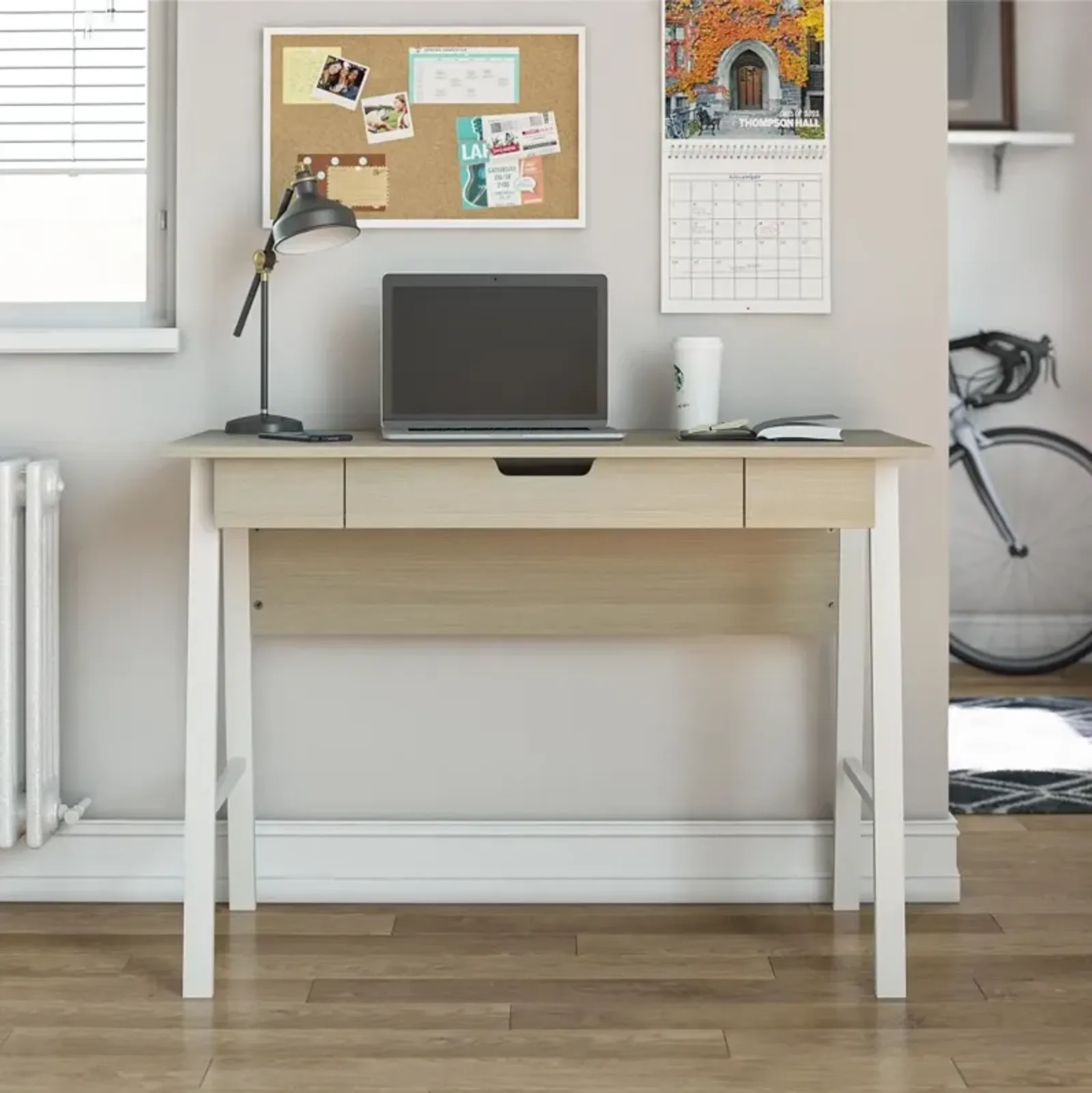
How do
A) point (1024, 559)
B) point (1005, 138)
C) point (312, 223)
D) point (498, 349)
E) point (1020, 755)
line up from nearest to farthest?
1. point (312, 223)
2. point (498, 349)
3. point (1020, 755)
4. point (1005, 138)
5. point (1024, 559)

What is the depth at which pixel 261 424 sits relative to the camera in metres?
2.37

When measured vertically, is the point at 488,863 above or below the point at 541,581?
below

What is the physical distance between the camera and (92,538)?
8.54 ft

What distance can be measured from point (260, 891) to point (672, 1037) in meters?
0.86

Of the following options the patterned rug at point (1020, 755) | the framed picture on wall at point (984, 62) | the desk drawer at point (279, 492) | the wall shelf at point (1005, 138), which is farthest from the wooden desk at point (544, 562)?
the framed picture on wall at point (984, 62)

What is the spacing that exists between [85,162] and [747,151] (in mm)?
1146

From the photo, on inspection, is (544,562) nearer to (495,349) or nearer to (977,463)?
(495,349)

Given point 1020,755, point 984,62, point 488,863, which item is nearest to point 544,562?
point 488,863

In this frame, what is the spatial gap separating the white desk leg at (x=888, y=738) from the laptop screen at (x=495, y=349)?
1.62ft

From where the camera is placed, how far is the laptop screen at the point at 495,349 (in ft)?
7.80

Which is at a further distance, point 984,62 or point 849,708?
point 984,62

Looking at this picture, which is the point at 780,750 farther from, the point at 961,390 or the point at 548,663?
the point at 961,390

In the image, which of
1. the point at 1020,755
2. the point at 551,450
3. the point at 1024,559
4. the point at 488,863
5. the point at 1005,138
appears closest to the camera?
the point at 551,450

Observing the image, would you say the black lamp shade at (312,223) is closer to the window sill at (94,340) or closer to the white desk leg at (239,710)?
the window sill at (94,340)
